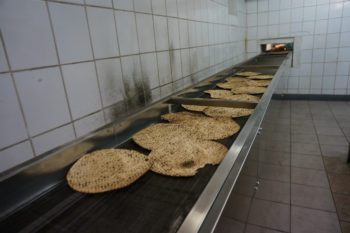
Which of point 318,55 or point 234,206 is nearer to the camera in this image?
point 234,206

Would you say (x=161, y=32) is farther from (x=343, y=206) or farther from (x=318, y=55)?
(x=318, y=55)

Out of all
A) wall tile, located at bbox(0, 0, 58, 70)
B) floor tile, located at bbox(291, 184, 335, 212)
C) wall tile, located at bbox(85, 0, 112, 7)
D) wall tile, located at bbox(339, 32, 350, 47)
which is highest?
wall tile, located at bbox(85, 0, 112, 7)

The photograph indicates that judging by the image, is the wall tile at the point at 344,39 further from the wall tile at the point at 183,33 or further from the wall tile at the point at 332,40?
the wall tile at the point at 183,33

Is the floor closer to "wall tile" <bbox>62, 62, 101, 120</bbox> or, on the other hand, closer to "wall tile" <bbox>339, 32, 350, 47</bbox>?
"wall tile" <bbox>62, 62, 101, 120</bbox>

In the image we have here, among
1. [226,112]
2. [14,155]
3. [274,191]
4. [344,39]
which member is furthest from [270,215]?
[344,39]

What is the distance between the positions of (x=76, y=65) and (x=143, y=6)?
75cm

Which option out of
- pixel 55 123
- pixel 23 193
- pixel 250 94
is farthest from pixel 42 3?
pixel 250 94

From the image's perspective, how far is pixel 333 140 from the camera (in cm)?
319

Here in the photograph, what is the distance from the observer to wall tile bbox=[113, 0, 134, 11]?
4.66ft

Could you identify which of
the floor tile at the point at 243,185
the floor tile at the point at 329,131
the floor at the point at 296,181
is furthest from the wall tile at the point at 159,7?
the floor tile at the point at 329,131

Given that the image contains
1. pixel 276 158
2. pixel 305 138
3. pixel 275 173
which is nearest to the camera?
pixel 275 173

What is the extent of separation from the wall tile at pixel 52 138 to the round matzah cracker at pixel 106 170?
21 cm

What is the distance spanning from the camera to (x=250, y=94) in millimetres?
2059

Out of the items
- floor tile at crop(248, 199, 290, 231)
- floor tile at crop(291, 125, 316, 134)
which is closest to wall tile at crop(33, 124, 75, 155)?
floor tile at crop(248, 199, 290, 231)
